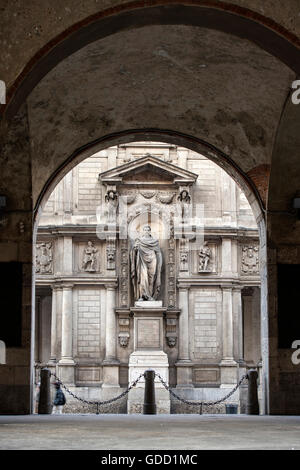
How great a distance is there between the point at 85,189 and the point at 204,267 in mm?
4201

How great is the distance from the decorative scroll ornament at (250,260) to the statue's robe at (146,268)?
2.62 meters

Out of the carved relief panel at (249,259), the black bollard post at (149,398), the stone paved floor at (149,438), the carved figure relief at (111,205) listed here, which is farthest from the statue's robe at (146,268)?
the stone paved floor at (149,438)

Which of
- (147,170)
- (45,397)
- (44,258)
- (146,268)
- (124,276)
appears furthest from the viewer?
(147,170)

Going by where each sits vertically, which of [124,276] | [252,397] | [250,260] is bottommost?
[252,397]

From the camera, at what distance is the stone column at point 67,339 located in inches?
950

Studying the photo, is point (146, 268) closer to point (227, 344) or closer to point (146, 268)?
point (146, 268)

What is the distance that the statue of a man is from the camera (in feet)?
79.4

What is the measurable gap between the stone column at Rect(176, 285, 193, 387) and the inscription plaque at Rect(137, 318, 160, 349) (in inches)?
36.7

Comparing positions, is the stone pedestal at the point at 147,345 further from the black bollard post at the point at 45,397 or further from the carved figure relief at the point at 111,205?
the black bollard post at the point at 45,397

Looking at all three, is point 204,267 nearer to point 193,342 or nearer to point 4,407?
point 193,342

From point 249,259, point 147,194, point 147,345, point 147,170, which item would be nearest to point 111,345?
point 147,345

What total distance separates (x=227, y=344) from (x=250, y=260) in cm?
257

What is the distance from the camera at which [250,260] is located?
25266 mm

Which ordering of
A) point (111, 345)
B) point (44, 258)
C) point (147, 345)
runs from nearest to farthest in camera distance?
point (147, 345) < point (111, 345) < point (44, 258)
